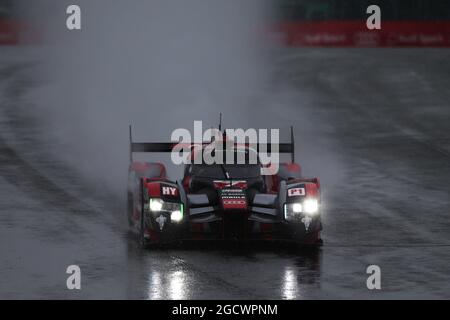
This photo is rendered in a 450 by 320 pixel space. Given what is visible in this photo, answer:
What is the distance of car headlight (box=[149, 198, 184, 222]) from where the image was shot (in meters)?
15.6

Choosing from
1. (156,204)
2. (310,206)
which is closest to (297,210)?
(310,206)

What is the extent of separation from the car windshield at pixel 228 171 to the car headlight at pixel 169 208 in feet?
4.10

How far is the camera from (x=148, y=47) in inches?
1626

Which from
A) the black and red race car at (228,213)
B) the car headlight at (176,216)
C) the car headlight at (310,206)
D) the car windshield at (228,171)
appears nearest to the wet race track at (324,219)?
the black and red race car at (228,213)

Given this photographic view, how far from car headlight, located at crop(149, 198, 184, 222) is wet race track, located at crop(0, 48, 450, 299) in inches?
19.5

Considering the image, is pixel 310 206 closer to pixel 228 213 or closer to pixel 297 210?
pixel 297 210

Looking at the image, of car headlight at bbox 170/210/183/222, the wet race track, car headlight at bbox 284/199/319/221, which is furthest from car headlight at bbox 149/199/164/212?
car headlight at bbox 284/199/319/221

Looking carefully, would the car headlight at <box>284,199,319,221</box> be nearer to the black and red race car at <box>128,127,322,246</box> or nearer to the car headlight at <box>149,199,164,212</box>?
the black and red race car at <box>128,127,322,246</box>

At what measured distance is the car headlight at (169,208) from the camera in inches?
615

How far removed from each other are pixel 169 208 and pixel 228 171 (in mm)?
1540

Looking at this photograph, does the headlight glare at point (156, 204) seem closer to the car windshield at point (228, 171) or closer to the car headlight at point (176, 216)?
the car headlight at point (176, 216)

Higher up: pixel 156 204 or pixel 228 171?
pixel 228 171

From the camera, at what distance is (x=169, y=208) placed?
51.5 feet
